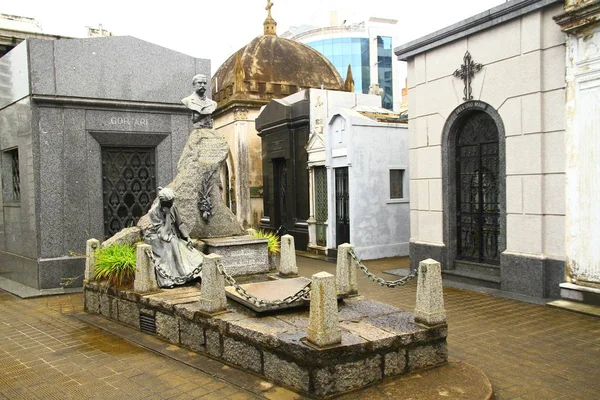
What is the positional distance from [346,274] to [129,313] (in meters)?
3.17

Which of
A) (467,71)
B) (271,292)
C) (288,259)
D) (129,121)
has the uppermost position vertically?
(467,71)

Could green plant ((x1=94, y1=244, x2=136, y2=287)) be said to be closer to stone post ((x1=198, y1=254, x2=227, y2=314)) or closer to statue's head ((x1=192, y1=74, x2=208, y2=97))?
stone post ((x1=198, y1=254, x2=227, y2=314))

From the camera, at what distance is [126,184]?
10961 mm

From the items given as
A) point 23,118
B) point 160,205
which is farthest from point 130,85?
point 160,205

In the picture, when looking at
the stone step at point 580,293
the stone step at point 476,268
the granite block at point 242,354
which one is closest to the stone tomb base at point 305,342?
the granite block at point 242,354

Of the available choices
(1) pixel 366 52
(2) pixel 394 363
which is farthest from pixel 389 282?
(1) pixel 366 52

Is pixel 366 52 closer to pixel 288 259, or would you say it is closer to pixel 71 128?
pixel 71 128

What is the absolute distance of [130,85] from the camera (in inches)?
421

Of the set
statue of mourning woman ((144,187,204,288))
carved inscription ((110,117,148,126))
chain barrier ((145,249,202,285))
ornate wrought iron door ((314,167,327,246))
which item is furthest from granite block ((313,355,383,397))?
ornate wrought iron door ((314,167,327,246))

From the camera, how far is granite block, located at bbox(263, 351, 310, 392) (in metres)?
4.52

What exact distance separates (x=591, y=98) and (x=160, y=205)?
22.3 feet

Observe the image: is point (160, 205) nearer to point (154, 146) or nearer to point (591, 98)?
point (154, 146)

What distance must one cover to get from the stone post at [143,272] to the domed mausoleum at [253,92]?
12856 millimetres

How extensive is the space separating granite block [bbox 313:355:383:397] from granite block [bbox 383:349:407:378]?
0.25 feet
